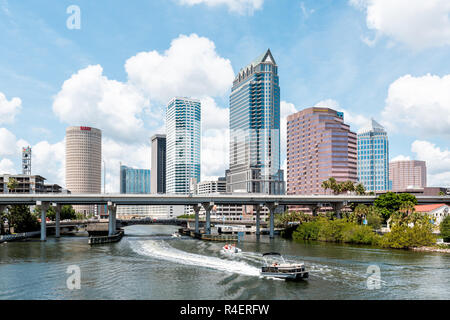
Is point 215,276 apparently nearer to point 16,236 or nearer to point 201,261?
point 201,261

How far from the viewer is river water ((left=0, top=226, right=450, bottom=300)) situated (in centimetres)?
5350

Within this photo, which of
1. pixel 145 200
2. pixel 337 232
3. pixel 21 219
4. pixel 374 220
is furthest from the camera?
pixel 21 219

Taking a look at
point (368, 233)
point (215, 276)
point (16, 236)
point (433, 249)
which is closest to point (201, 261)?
point (215, 276)

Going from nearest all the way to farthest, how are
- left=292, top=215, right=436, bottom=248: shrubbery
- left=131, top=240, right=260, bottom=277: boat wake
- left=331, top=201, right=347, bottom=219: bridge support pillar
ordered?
left=131, top=240, right=260, bottom=277: boat wake, left=292, top=215, right=436, bottom=248: shrubbery, left=331, top=201, right=347, bottom=219: bridge support pillar

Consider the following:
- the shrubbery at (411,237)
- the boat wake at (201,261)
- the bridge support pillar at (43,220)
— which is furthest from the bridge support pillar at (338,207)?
the bridge support pillar at (43,220)

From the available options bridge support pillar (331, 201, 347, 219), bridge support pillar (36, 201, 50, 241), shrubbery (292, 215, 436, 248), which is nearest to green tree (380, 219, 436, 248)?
shrubbery (292, 215, 436, 248)

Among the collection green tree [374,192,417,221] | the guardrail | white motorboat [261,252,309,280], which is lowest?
the guardrail

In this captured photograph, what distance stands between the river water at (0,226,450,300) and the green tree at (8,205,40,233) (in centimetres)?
6687

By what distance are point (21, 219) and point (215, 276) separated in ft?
407

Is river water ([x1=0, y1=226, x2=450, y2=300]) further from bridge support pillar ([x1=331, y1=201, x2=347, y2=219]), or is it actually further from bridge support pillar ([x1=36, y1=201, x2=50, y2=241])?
bridge support pillar ([x1=331, y1=201, x2=347, y2=219])

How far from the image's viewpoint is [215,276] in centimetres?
6662

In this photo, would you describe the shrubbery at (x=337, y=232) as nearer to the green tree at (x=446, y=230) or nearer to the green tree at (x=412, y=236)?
the green tree at (x=412, y=236)
